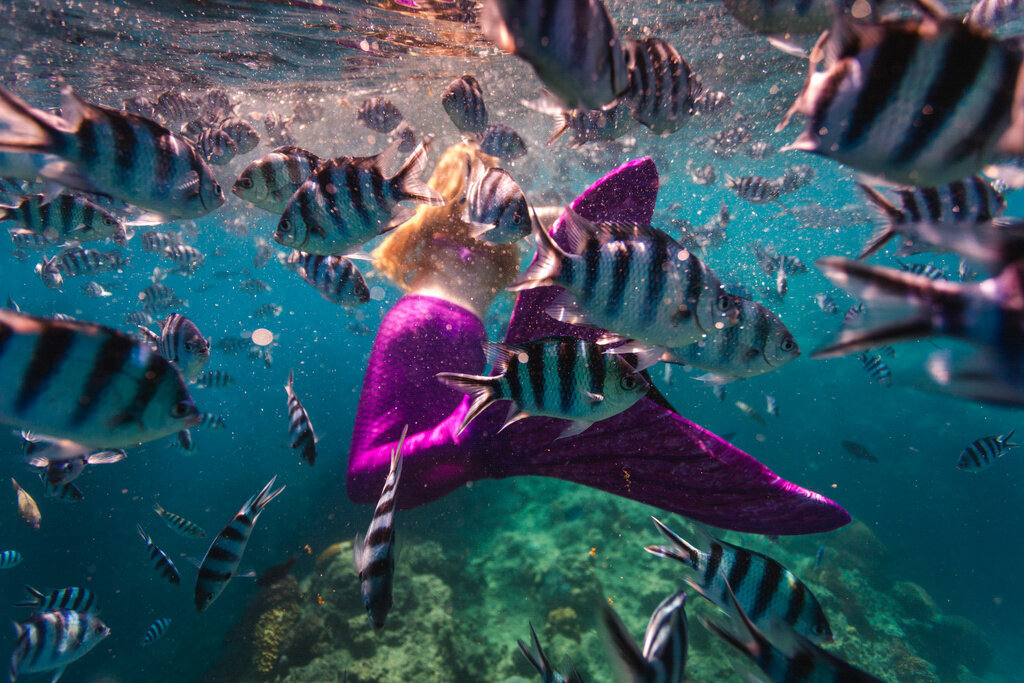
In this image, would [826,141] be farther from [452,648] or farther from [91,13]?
[91,13]

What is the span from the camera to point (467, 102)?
182 inches

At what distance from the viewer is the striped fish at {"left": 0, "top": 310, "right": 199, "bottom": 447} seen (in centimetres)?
148

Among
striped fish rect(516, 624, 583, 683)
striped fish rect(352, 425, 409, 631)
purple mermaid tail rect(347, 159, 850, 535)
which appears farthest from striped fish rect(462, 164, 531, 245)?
striped fish rect(516, 624, 583, 683)

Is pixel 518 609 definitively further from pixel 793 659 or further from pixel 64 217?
pixel 64 217

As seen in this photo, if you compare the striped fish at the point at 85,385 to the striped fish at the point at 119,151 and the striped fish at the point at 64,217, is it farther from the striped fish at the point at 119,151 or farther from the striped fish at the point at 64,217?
the striped fish at the point at 64,217

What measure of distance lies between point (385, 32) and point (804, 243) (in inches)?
1375

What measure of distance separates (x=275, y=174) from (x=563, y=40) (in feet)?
8.09

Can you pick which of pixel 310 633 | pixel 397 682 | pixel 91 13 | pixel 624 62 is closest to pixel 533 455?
pixel 624 62

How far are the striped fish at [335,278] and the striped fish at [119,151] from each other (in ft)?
5.19

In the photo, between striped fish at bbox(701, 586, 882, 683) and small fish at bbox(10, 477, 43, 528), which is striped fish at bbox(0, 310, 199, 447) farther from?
small fish at bbox(10, 477, 43, 528)

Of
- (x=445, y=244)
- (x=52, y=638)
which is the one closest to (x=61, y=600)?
(x=52, y=638)

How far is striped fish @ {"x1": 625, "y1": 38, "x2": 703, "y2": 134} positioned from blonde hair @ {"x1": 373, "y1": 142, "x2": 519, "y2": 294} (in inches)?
102

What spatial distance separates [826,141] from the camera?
47.9 inches

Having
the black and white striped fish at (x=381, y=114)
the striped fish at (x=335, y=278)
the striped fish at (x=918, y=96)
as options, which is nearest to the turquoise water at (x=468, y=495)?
the striped fish at (x=918, y=96)
